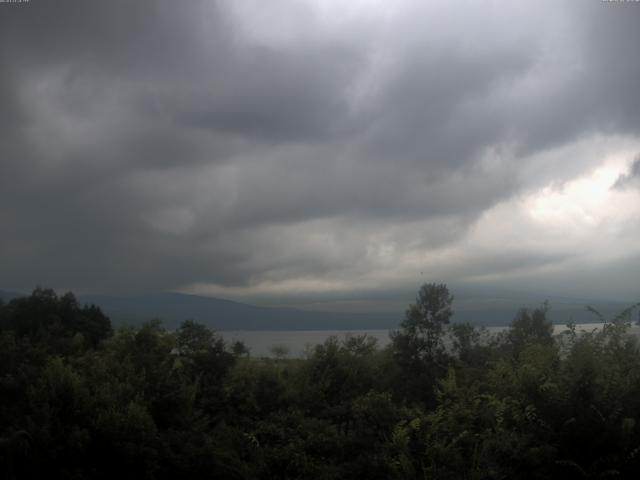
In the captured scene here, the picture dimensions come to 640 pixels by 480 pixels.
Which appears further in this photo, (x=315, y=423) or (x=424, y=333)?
(x=424, y=333)

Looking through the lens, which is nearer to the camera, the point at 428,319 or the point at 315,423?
the point at 315,423

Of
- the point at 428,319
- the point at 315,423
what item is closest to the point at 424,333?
the point at 428,319

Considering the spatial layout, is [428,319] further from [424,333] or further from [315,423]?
[315,423]

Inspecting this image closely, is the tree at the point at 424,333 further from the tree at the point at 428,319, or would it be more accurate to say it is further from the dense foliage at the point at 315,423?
the dense foliage at the point at 315,423

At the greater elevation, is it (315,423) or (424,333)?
(424,333)

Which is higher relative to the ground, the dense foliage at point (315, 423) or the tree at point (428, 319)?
the tree at point (428, 319)

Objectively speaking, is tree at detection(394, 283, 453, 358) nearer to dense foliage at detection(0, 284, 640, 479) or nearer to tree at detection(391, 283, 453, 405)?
tree at detection(391, 283, 453, 405)

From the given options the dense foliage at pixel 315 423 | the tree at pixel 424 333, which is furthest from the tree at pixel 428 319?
the dense foliage at pixel 315 423

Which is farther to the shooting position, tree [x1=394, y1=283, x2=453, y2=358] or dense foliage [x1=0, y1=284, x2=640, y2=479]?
tree [x1=394, y1=283, x2=453, y2=358]

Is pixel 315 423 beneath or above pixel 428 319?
beneath

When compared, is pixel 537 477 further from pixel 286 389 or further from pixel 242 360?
pixel 242 360

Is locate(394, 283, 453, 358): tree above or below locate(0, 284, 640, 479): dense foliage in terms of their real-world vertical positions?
above

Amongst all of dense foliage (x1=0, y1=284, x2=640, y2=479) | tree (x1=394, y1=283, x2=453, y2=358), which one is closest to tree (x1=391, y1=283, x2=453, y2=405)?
tree (x1=394, y1=283, x2=453, y2=358)

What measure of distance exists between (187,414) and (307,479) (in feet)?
11.5
